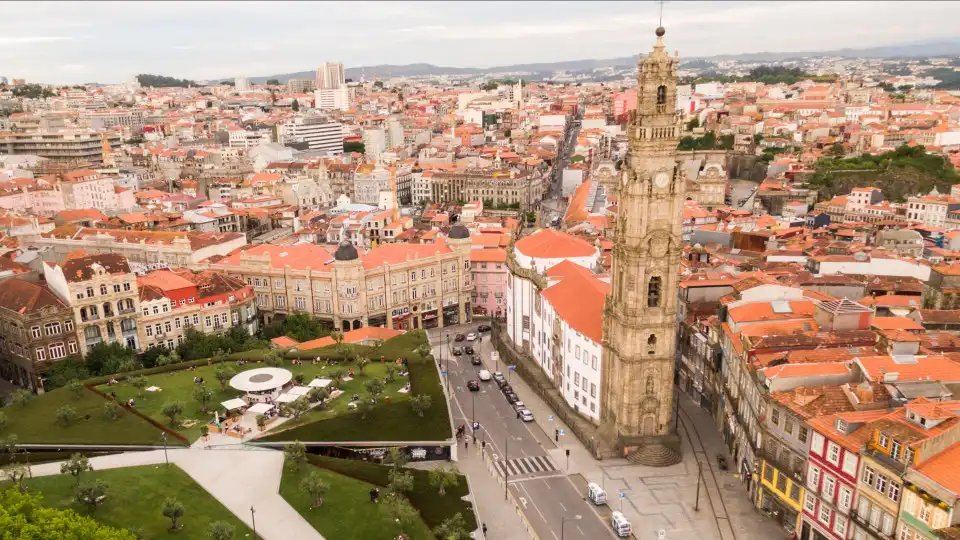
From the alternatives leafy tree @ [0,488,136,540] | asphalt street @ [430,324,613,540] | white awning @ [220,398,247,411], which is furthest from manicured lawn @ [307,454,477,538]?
leafy tree @ [0,488,136,540]

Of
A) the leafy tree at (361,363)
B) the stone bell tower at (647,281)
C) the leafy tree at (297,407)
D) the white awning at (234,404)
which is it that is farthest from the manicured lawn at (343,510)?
the stone bell tower at (647,281)

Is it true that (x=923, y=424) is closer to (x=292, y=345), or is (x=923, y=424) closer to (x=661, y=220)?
(x=661, y=220)

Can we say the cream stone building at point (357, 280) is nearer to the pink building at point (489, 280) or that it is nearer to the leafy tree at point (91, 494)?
the pink building at point (489, 280)

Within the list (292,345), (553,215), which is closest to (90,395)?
(292,345)

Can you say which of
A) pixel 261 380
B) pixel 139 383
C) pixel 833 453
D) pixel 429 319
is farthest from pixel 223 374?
pixel 833 453

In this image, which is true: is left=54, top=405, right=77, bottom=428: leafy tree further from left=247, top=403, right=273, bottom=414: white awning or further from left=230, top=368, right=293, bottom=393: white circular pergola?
left=247, top=403, right=273, bottom=414: white awning

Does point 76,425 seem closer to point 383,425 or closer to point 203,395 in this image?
point 203,395
